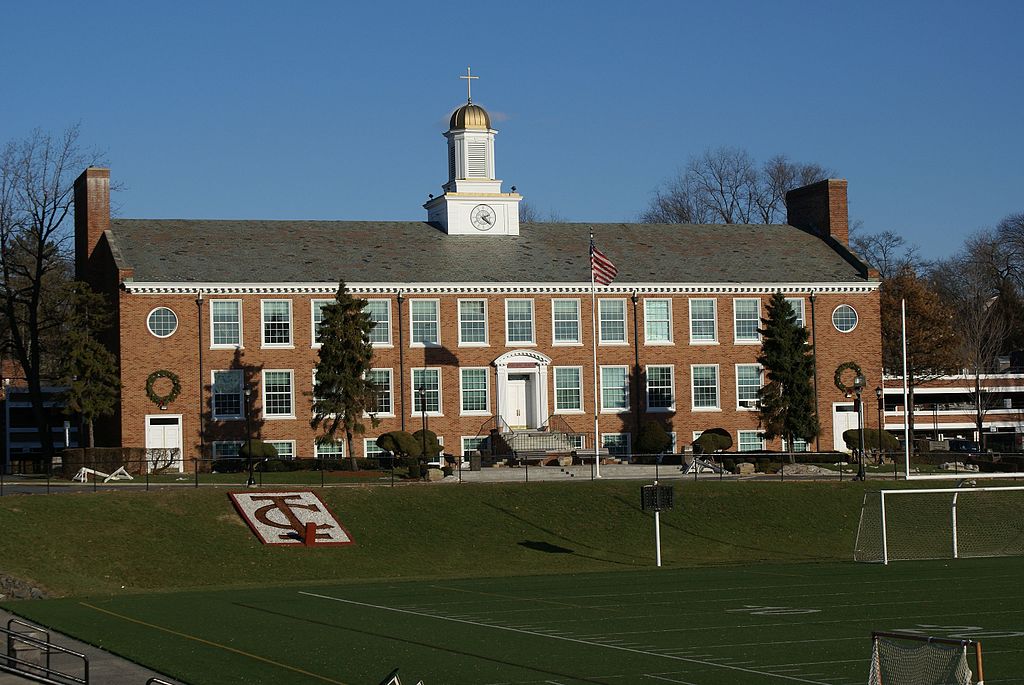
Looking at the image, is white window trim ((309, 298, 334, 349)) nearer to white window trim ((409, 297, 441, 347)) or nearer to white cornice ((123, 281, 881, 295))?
white cornice ((123, 281, 881, 295))

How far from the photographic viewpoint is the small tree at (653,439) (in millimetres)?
62594

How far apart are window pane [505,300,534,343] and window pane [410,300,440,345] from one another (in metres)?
3.20

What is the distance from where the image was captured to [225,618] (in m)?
27.5

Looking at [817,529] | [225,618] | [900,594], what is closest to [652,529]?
[817,529]

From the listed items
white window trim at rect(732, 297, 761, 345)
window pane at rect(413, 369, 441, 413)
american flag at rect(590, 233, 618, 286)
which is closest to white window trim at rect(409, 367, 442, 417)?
window pane at rect(413, 369, 441, 413)

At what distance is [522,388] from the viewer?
6347cm

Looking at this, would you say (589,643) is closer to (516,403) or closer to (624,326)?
(516,403)

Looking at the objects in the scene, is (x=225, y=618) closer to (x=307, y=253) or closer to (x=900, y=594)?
(x=900, y=594)

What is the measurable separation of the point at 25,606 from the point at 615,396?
120ft

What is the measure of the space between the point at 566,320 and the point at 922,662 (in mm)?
48679

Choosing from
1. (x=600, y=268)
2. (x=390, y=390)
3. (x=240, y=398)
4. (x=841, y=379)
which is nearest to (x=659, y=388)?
(x=841, y=379)

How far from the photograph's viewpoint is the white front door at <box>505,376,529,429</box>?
2482 inches

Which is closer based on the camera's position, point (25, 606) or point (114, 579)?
point (25, 606)

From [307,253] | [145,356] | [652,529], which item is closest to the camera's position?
[652,529]
